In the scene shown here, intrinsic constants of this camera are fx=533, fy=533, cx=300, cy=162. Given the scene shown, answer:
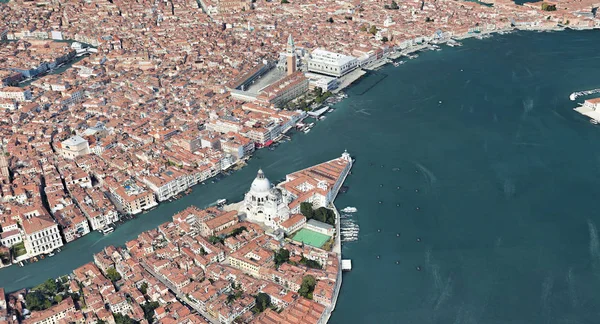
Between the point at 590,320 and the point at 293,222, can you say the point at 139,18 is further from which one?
the point at 590,320

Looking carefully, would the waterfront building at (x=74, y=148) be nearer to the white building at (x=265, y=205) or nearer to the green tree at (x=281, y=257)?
the white building at (x=265, y=205)

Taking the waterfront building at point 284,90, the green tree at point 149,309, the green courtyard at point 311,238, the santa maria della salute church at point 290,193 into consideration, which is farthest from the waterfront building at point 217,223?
the waterfront building at point 284,90

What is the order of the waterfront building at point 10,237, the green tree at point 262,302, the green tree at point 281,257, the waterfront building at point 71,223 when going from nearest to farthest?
the green tree at point 262,302, the green tree at point 281,257, the waterfront building at point 10,237, the waterfront building at point 71,223

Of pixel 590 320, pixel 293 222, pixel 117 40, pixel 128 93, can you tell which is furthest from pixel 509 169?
pixel 117 40

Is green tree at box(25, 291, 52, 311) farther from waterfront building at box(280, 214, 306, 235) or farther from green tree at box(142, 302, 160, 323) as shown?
waterfront building at box(280, 214, 306, 235)

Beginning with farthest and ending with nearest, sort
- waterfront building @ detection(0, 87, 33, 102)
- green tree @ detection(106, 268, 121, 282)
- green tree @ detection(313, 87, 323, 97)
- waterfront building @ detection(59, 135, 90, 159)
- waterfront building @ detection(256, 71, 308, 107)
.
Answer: green tree @ detection(313, 87, 323, 97) → waterfront building @ detection(0, 87, 33, 102) → waterfront building @ detection(256, 71, 308, 107) → waterfront building @ detection(59, 135, 90, 159) → green tree @ detection(106, 268, 121, 282)

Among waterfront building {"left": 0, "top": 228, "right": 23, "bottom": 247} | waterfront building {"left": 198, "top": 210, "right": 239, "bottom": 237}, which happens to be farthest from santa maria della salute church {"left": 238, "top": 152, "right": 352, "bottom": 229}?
waterfront building {"left": 0, "top": 228, "right": 23, "bottom": 247}

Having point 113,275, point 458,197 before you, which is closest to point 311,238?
point 458,197
